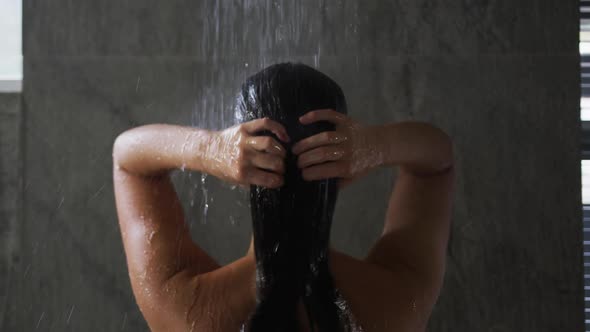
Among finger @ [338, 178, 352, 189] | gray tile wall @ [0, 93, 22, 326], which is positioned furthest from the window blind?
gray tile wall @ [0, 93, 22, 326]

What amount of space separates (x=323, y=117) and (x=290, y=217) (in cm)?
12

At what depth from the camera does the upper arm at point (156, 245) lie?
1.99ft

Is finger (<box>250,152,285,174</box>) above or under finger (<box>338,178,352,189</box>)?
above

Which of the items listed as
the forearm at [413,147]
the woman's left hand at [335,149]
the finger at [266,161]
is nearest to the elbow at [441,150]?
the forearm at [413,147]

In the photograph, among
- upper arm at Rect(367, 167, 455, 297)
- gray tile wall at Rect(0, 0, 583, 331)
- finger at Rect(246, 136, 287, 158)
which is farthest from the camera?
gray tile wall at Rect(0, 0, 583, 331)

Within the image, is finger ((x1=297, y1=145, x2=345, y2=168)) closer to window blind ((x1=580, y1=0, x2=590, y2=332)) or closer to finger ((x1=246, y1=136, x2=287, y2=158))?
finger ((x1=246, y1=136, x2=287, y2=158))

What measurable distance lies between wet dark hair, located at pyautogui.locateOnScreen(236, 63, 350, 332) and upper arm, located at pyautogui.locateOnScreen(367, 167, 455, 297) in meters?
0.10

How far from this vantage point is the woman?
546mm

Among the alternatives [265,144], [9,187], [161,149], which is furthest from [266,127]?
[9,187]

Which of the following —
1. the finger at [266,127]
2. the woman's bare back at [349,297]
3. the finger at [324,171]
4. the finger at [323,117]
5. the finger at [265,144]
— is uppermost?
the finger at [323,117]

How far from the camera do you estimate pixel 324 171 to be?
0.54 metres

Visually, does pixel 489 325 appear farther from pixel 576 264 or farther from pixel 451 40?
pixel 451 40

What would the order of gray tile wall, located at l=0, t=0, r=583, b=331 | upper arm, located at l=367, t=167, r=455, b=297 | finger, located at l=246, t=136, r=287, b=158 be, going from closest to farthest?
finger, located at l=246, t=136, r=287, b=158 → upper arm, located at l=367, t=167, r=455, b=297 → gray tile wall, located at l=0, t=0, r=583, b=331

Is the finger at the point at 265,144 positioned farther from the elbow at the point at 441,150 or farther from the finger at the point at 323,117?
the elbow at the point at 441,150
